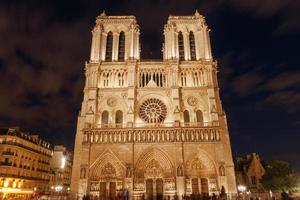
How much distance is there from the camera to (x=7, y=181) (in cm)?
3412

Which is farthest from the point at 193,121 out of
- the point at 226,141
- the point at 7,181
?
the point at 7,181

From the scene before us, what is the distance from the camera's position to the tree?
102 ft

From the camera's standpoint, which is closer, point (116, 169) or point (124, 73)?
point (116, 169)

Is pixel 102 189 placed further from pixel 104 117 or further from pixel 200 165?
pixel 200 165

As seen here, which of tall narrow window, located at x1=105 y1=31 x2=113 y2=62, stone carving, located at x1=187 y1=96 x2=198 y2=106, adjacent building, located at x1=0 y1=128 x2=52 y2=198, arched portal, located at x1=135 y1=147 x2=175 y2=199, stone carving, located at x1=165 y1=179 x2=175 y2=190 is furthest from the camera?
tall narrow window, located at x1=105 y1=31 x2=113 y2=62

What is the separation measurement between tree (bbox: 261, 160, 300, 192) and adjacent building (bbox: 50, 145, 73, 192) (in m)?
29.9

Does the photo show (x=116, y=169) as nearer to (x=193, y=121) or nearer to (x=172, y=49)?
(x=193, y=121)

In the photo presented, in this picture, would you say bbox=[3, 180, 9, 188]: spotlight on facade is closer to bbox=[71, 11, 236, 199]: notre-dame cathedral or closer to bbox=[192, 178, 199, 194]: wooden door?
bbox=[71, 11, 236, 199]: notre-dame cathedral

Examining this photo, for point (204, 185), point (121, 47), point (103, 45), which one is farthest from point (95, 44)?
point (204, 185)

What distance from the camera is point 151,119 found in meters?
32.1

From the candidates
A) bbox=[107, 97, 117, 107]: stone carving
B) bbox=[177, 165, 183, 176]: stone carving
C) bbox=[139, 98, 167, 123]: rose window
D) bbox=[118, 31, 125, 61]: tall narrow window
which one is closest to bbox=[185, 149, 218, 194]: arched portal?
bbox=[177, 165, 183, 176]: stone carving

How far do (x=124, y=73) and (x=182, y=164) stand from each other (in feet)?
44.3

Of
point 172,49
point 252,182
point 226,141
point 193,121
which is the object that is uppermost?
point 172,49

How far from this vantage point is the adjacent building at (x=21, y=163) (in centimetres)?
3462
